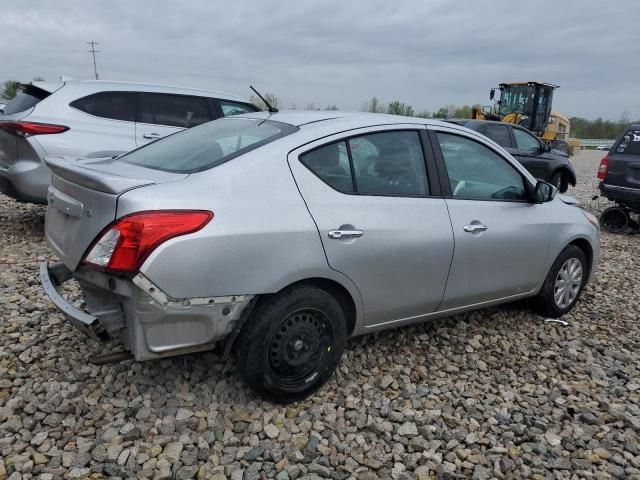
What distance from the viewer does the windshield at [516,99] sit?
22.7 meters

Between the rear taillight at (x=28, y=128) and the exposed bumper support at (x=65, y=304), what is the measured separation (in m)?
2.88

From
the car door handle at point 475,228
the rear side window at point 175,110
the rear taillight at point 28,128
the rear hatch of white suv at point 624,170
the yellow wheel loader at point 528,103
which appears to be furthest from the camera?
the yellow wheel loader at point 528,103

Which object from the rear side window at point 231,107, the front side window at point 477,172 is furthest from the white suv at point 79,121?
the front side window at point 477,172

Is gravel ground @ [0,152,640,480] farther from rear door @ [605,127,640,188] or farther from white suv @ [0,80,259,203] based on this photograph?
rear door @ [605,127,640,188]

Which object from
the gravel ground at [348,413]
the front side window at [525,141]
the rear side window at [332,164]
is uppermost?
the front side window at [525,141]

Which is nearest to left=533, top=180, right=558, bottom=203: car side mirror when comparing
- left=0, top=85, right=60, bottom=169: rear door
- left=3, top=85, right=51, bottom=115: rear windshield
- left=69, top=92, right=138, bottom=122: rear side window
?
left=69, top=92, right=138, bottom=122: rear side window

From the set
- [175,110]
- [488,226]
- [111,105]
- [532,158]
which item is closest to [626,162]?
[532,158]

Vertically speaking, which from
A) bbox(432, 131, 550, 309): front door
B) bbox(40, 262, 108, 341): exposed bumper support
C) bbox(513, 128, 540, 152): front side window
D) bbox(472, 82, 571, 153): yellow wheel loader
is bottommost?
bbox(40, 262, 108, 341): exposed bumper support

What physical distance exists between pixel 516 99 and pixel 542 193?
2137cm

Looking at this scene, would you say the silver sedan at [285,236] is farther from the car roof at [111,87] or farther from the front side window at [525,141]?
the front side window at [525,141]

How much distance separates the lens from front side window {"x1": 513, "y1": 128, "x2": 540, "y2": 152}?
36.0ft

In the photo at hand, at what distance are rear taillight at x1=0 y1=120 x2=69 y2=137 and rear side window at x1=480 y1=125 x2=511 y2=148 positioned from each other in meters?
7.84

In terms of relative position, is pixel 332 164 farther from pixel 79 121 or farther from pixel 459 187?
pixel 79 121

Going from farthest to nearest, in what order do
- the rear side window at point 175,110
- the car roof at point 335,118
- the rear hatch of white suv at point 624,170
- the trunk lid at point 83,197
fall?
the rear hatch of white suv at point 624,170, the rear side window at point 175,110, the car roof at point 335,118, the trunk lid at point 83,197
